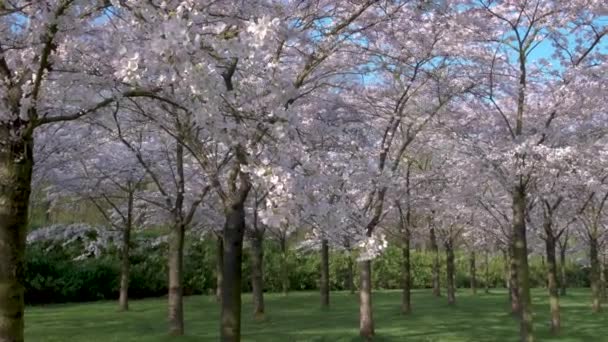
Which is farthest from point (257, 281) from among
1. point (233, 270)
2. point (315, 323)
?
point (233, 270)

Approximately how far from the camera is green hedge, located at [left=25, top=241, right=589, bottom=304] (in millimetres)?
27052

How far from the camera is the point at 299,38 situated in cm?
952

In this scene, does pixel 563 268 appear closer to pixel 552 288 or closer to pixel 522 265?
pixel 552 288

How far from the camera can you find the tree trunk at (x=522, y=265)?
12.6 m

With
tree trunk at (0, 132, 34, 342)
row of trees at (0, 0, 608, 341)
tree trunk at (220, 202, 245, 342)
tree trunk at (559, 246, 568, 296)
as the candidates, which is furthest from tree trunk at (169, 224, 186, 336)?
tree trunk at (559, 246, 568, 296)

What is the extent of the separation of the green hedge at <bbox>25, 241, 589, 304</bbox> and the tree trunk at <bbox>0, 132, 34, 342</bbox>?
21109 millimetres

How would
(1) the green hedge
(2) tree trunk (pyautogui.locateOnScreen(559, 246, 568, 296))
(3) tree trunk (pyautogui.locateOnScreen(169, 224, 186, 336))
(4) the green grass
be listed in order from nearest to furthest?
(3) tree trunk (pyautogui.locateOnScreen(169, 224, 186, 336)) < (4) the green grass < (1) the green hedge < (2) tree trunk (pyautogui.locateOnScreen(559, 246, 568, 296))

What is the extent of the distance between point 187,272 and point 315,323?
46.8 ft

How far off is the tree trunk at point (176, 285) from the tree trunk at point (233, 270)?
229 inches

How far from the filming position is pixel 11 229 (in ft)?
20.3

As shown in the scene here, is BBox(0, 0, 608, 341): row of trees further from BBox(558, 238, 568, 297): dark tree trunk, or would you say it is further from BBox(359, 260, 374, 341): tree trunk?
BBox(558, 238, 568, 297): dark tree trunk

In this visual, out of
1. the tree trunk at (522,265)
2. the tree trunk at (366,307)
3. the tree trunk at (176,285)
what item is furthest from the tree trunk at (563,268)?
the tree trunk at (176,285)

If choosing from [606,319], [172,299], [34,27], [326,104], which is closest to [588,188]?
[606,319]

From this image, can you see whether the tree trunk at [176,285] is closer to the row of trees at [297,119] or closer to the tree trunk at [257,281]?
the row of trees at [297,119]
